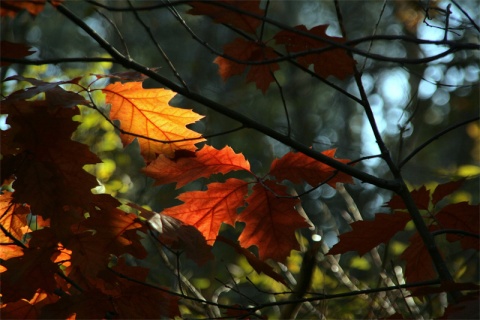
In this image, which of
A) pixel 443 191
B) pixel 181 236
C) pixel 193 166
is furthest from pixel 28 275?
pixel 443 191

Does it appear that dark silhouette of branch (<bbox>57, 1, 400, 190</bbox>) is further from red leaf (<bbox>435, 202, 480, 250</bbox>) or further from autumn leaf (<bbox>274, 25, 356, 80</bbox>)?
autumn leaf (<bbox>274, 25, 356, 80</bbox>)

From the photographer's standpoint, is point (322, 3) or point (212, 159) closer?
point (212, 159)

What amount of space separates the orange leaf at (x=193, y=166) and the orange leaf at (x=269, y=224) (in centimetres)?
11

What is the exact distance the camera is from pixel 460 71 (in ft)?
21.9

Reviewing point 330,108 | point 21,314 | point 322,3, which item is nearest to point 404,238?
point 21,314

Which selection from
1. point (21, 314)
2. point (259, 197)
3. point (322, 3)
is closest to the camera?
point (21, 314)

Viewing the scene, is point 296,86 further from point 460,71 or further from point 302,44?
point 302,44

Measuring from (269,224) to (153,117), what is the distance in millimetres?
452

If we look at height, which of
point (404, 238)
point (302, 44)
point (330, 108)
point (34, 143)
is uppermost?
point (330, 108)

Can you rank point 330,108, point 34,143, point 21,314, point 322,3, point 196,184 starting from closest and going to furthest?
point 34,143, point 21,314, point 196,184, point 330,108, point 322,3

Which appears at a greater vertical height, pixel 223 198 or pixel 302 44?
pixel 302 44

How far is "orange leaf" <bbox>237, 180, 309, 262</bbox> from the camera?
1.63 m

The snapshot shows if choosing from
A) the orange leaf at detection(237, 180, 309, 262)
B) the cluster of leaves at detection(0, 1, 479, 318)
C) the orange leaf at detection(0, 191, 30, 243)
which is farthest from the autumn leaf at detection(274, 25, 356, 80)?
the orange leaf at detection(0, 191, 30, 243)

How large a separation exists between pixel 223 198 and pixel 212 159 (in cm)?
12
